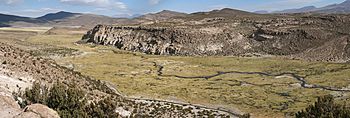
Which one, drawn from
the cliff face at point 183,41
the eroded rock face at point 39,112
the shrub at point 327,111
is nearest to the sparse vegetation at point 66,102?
the eroded rock face at point 39,112

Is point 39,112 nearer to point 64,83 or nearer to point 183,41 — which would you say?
point 64,83

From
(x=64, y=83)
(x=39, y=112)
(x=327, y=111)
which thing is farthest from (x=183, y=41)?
(x=39, y=112)

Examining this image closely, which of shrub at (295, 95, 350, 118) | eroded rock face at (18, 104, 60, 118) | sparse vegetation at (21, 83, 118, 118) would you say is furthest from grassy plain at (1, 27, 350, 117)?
eroded rock face at (18, 104, 60, 118)

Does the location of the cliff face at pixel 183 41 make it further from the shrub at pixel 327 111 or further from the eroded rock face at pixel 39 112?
the eroded rock face at pixel 39 112

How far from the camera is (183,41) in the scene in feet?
431

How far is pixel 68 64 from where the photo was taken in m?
96.6

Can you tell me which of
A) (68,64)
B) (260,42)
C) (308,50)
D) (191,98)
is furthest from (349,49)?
(68,64)

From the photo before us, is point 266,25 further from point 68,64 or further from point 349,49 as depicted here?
point 68,64

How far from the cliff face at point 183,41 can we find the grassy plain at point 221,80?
1305 cm

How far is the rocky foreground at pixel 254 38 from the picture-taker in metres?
117

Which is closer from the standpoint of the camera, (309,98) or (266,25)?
(309,98)

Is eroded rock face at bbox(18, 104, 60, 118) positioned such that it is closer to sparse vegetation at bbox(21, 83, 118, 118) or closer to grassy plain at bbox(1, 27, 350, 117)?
sparse vegetation at bbox(21, 83, 118, 118)

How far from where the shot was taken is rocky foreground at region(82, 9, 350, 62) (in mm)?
116812

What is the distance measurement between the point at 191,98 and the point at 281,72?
31.9 meters
